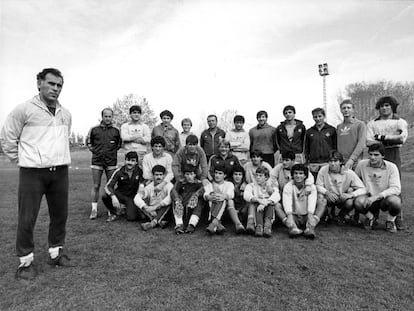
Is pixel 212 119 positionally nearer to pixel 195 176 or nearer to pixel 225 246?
pixel 195 176

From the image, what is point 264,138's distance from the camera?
6359mm

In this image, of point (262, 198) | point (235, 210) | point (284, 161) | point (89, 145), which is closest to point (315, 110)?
point (284, 161)

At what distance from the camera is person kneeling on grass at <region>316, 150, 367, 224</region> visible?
5.18 m

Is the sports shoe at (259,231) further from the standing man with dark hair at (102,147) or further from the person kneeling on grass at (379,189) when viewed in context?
the standing man with dark hair at (102,147)

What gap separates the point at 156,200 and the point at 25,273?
8.71 ft

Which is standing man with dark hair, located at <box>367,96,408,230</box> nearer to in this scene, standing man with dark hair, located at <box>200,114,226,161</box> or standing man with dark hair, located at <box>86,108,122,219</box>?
standing man with dark hair, located at <box>200,114,226,161</box>

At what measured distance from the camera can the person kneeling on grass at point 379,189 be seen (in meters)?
4.95

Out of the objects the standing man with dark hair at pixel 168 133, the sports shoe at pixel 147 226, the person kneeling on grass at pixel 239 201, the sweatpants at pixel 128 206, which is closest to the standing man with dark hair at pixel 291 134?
the person kneeling on grass at pixel 239 201

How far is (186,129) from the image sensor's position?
6.96 meters

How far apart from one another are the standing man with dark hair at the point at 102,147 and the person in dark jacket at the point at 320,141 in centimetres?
405

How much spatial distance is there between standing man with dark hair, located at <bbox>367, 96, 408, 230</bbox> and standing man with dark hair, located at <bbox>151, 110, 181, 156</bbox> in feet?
13.2

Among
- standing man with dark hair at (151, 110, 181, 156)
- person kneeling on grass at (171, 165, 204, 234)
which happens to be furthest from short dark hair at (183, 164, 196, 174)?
standing man with dark hair at (151, 110, 181, 156)

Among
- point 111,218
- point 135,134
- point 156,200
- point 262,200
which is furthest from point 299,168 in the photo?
point 111,218

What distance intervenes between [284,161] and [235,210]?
4.62 feet
